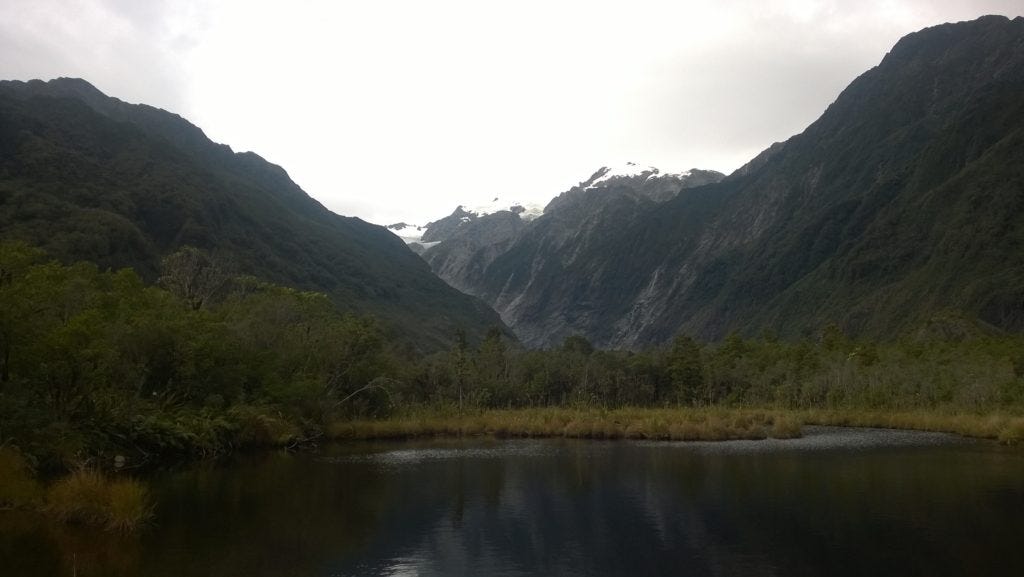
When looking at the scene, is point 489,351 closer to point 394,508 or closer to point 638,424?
point 638,424

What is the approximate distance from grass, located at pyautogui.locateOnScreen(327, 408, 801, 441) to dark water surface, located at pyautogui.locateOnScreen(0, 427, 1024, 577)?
19.6m

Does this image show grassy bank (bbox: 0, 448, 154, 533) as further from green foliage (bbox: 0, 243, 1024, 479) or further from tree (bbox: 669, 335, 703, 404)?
tree (bbox: 669, 335, 703, 404)

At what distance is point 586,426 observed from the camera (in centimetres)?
7519

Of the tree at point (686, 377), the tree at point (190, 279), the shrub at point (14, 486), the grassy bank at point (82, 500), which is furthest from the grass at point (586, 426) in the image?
the grassy bank at point (82, 500)

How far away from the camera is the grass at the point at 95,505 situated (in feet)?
86.3

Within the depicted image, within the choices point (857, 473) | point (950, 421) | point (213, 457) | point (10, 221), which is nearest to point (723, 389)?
point (950, 421)

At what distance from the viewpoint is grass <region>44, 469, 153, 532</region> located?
26.3 m

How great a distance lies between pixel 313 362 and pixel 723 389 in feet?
225

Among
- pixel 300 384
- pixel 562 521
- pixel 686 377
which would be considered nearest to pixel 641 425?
pixel 300 384

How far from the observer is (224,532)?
27.6 meters

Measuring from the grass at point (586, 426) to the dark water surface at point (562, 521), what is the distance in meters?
19.6

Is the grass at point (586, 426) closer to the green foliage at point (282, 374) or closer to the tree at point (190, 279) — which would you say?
the green foliage at point (282, 374)

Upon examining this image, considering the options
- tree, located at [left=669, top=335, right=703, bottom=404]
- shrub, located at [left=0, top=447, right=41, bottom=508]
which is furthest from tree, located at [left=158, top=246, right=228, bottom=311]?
tree, located at [left=669, top=335, right=703, bottom=404]

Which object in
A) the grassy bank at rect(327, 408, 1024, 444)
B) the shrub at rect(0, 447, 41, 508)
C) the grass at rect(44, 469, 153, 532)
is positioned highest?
the shrub at rect(0, 447, 41, 508)
